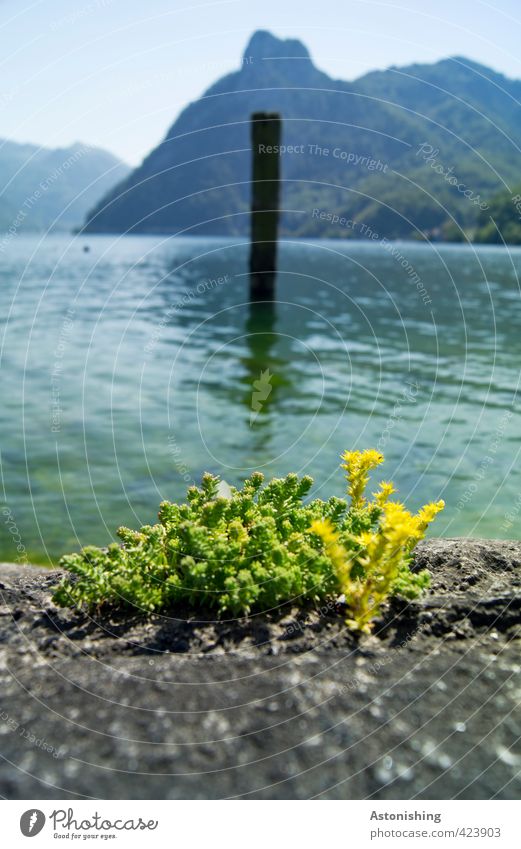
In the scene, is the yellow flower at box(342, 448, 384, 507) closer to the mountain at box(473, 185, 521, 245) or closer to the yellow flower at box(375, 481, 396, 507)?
the yellow flower at box(375, 481, 396, 507)

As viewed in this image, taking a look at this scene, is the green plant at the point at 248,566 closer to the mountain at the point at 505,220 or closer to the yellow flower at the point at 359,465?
the yellow flower at the point at 359,465

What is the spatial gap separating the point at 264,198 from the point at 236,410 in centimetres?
1160

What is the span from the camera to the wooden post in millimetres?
21078

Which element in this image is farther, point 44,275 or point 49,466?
point 44,275

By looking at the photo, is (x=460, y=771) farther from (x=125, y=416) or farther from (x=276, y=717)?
(x=125, y=416)

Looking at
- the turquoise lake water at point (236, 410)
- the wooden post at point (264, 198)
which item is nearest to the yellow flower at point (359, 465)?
the turquoise lake water at point (236, 410)

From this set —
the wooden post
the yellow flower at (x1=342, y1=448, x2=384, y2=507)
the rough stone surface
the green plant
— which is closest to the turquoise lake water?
the wooden post

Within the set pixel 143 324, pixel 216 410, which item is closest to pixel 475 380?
pixel 216 410

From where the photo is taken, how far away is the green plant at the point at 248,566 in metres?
3.28

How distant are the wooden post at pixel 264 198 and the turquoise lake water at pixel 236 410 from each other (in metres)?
2.39

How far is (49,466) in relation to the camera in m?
10.6

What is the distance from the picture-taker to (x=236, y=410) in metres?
14.1

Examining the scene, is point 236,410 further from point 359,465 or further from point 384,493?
point 384,493

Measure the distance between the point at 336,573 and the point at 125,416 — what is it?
33.9 feet
